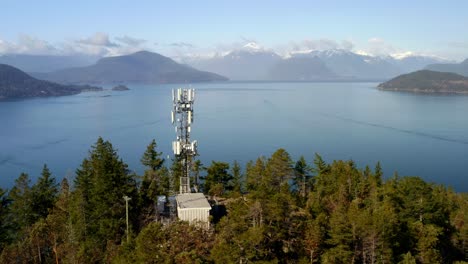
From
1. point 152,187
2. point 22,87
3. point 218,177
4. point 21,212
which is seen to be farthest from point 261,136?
point 22,87

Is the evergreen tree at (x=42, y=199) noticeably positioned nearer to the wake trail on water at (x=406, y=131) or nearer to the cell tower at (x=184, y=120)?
the cell tower at (x=184, y=120)

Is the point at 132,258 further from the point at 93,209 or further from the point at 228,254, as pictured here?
the point at 93,209

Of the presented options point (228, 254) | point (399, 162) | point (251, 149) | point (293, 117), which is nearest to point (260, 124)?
point (293, 117)

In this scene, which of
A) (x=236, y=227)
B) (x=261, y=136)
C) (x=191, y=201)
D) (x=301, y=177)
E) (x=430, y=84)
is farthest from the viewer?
(x=430, y=84)

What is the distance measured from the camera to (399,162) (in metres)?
41.8

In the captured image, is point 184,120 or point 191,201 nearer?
point 191,201

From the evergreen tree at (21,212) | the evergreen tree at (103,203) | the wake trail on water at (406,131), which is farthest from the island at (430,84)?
the evergreen tree at (21,212)

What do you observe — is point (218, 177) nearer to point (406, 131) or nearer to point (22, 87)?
point (406, 131)

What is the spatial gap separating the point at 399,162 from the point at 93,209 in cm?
3411

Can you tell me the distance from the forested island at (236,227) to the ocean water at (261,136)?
63.3ft

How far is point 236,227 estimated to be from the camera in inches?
461

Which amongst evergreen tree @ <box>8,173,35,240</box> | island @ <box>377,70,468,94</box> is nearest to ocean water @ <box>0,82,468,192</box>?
evergreen tree @ <box>8,173,35,240</box>

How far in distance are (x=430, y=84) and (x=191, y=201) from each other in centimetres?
13670

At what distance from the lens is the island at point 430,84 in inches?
5108
